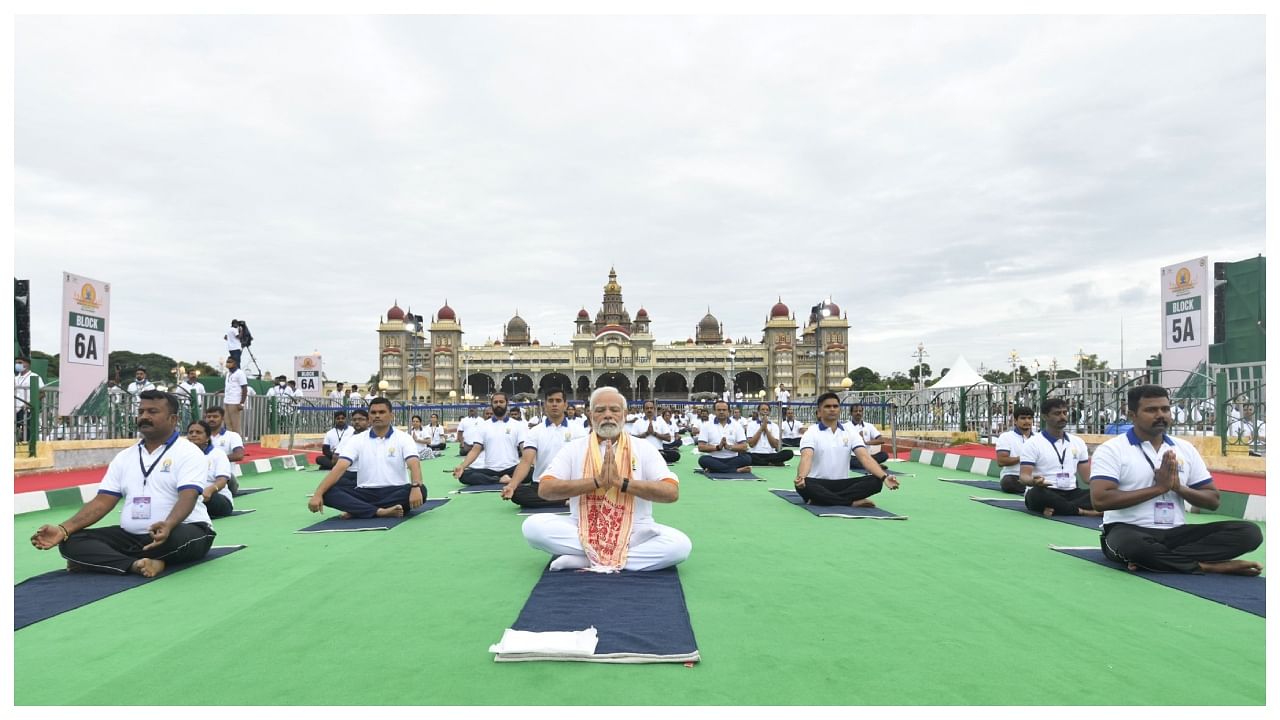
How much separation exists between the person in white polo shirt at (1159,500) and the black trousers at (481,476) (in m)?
6.44

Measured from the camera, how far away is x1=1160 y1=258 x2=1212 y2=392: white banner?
10102 millimetres

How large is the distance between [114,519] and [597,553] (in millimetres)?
5101

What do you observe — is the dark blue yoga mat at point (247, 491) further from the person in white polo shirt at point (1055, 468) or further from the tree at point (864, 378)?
the tree at point (864, 378)

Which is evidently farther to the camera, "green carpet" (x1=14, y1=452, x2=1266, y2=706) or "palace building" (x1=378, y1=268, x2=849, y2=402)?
"palace building" (x1=378, y1=268, x2=849, y2=402)

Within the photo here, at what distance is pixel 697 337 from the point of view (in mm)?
82000

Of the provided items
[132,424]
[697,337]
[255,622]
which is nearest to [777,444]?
[255,622]

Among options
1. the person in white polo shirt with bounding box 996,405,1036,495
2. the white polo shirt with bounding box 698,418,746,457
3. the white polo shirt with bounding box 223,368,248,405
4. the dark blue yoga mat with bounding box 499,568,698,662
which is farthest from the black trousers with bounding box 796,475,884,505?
the white polo shirt with bounding box 223,368,248,405

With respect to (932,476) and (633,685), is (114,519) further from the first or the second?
(932,476)

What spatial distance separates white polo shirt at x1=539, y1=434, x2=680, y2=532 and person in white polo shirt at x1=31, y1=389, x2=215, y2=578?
2114mm

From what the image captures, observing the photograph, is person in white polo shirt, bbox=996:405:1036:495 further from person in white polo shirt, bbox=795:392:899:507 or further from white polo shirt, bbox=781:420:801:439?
white polo shirt, bbox=781:420:801:439

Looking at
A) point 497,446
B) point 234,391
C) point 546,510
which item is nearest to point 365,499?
point 546,510

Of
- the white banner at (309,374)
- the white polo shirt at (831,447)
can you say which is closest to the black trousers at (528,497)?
the white polo shirt at (831,447)

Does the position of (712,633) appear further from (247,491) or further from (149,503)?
(247,491)

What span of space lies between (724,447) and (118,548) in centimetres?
799
